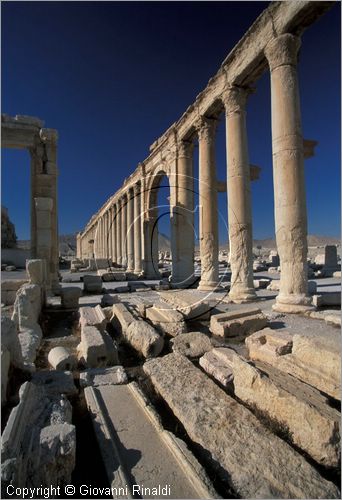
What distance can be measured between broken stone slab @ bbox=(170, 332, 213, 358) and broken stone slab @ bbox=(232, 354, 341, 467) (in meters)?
1.26

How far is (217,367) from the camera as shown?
12.4ft

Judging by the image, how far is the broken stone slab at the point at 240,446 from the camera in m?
1.95

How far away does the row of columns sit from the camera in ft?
23.5

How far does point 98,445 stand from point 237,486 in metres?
1.21

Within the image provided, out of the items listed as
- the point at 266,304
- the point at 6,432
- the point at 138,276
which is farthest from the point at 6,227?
the point at 6,432

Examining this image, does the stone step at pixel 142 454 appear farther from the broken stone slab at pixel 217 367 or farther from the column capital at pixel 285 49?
the column capital at pixel 285 49

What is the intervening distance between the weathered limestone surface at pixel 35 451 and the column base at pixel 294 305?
5.98 meters

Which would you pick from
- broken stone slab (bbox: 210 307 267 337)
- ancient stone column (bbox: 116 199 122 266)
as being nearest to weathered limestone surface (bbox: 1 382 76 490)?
broken stone slab (bbox: 210 307 267 337)

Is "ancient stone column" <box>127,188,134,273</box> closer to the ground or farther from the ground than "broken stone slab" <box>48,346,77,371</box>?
farther from the ground

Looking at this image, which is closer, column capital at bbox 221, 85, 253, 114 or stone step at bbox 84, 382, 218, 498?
stone step at bbox 84, 382, 218, 498

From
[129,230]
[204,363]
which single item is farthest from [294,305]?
[129,230]

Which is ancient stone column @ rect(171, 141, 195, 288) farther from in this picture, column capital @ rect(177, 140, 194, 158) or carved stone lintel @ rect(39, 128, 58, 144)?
carved stone lintel @ rect(39, 128, 58, 144)

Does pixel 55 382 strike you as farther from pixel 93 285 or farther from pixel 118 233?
pixel 118 233

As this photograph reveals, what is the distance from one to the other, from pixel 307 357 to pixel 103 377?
2.66 m
